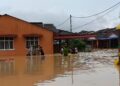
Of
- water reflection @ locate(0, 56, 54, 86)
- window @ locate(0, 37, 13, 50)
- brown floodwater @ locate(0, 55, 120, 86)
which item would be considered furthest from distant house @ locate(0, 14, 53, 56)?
brown floodwater @ locate(0, 55, 120, 86)

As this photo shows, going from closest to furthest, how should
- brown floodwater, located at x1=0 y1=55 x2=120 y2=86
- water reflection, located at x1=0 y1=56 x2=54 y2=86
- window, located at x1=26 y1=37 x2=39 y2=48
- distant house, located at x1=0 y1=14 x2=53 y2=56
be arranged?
1. brown floodwater, located at x1=0 y1=55 x2=120 y2=86
2. water reflection, located at x1=0 y1=56 x2=54 y2=86
3. distant house, located at x1=0 y1=14 x2=53 y2=56
4. window, located at x1=26 y1=37 x2=39 y2=48

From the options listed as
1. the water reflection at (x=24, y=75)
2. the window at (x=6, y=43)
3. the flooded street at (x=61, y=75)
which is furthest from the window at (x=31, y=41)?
the water reflection at (x=24, y=75)

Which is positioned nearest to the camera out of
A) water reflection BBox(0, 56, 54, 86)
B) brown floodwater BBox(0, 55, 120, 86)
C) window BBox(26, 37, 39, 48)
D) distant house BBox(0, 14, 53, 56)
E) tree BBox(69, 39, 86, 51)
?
brown floodwater BBox(0, 55, 120, 86)

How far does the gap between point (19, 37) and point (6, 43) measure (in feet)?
5.84

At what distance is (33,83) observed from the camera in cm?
1312

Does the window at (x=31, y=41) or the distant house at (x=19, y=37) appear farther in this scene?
the window at (x=31, y=41)

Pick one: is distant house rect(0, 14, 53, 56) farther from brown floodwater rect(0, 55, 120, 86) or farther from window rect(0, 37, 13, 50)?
brown floodwater rect(0, 55, 120, 86)

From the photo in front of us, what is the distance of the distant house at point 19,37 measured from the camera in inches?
1769

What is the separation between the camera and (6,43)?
45.2 meters

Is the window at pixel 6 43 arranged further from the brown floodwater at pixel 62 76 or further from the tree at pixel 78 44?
the brown floodwater at pixel 62 76

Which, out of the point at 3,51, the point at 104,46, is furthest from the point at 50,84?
the point at 104,46

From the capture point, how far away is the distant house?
147 ft

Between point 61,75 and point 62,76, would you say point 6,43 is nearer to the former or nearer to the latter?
point 61,75

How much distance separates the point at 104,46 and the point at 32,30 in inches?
1091
